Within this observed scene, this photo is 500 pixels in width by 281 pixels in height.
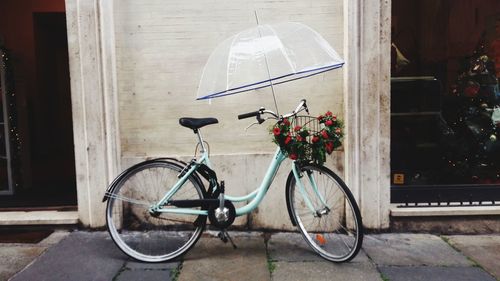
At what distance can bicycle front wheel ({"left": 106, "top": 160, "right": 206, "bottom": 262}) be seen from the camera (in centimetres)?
401

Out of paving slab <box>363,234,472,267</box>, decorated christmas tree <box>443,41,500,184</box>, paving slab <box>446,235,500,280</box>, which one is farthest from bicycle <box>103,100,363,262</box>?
decorated christmas tree <box>443,41,500,184</box>

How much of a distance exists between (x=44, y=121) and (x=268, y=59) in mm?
8032

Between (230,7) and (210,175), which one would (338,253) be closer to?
(210,175)

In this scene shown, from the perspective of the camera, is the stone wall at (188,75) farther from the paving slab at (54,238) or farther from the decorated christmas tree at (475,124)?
the decorated christmas tree at (475,124)

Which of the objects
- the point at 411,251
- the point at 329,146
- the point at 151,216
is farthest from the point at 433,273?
the point at 151,216

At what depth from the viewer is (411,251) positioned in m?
4.21

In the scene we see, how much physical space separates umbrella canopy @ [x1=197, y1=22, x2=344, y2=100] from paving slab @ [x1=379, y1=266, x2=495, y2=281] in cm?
169

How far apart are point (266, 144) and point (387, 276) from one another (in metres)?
1.72

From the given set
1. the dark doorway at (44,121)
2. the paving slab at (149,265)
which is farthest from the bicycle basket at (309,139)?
the dark doorway at (44,121)

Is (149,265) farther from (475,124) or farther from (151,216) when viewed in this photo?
(475,124)

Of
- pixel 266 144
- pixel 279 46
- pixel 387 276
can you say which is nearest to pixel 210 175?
pixel 266 144

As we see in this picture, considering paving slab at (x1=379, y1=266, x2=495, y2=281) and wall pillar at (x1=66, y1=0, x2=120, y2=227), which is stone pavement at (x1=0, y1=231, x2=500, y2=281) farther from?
wall pillar at (x1=66, y1=0, x2=120, y2=227)

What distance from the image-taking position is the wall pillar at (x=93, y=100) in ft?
14.7

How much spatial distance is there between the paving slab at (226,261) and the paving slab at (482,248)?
1.80 metres
